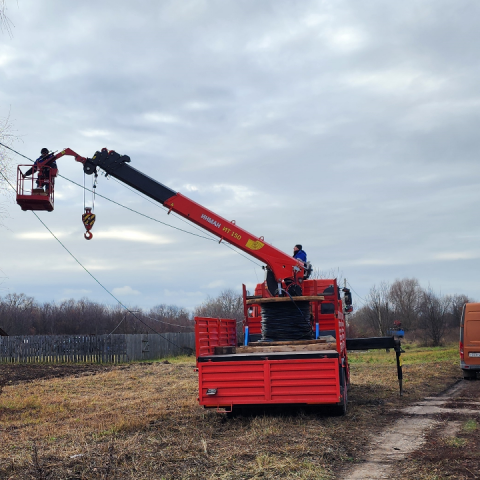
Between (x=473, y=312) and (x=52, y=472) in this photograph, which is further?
(x=473, y=312)

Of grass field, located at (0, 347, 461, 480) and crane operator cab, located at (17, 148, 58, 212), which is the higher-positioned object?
crane operator cab, located at (17, 148, 58, 212)

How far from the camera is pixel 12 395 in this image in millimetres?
15945

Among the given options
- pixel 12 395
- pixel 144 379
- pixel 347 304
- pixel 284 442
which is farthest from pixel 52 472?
pixel 144 379

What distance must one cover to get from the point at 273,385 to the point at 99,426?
3.09m

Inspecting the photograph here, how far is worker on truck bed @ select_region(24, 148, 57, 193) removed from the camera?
1126 centimetres

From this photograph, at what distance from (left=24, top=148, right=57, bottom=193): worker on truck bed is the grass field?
4699mm

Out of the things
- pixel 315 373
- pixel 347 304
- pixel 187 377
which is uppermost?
pixel 347 304

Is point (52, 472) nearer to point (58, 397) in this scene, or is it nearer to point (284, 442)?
point (284, 442)

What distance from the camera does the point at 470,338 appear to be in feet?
56.1

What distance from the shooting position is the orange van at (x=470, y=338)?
1702 centimetres

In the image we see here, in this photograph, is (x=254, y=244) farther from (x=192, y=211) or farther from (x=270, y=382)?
(x=270, y=382)

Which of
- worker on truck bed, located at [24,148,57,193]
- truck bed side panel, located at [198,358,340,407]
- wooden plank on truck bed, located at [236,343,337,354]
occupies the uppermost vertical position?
worker on truck bed, located at [24,148,57,193]

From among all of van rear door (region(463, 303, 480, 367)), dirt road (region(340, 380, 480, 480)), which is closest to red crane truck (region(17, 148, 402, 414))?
dirt road (region(340, 380, 480, 480))

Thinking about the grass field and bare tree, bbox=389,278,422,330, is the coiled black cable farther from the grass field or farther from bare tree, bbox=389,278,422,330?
bare tree, bbox=389,278,422,330
